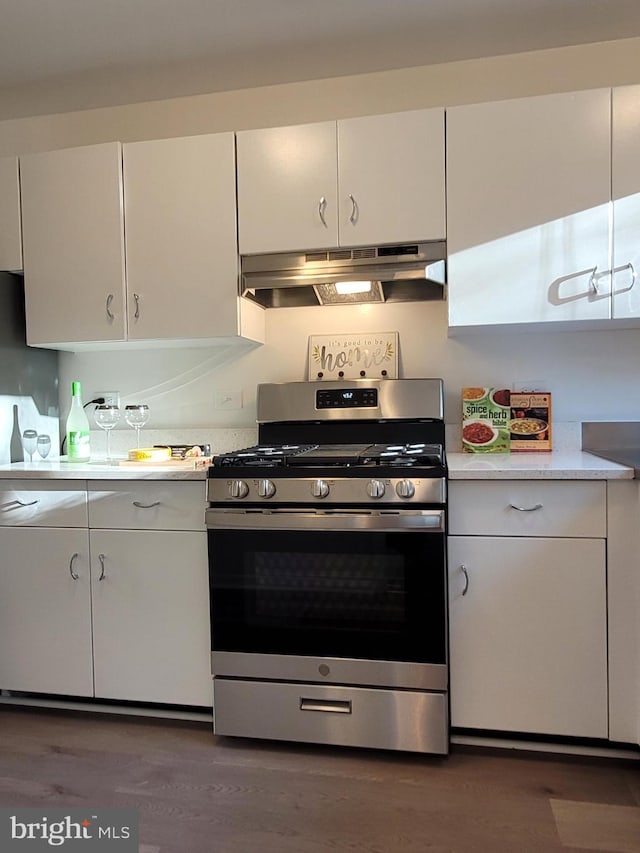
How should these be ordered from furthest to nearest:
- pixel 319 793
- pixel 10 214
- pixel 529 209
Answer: pixel 10 214
pixel 529 209
pixel 319 793

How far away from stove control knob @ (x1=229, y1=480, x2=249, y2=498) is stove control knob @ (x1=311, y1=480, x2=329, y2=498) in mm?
216

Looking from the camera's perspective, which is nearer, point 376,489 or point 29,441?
point 376,489

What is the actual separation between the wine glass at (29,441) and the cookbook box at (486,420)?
174cm

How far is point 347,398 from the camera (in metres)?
2.32

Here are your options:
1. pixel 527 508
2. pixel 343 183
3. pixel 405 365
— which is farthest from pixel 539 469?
pixel 343 183

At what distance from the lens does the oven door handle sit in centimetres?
172

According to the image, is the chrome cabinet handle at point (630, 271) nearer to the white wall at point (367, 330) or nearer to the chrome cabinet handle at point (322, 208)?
the white wall at point (367, 330)

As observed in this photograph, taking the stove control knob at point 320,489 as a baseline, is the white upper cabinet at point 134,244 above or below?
above

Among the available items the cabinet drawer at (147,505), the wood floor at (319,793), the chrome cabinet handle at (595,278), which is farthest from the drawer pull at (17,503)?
the chrome cabinet handle at (595,278)

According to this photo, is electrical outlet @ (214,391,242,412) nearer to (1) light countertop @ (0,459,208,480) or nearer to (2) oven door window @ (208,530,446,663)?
(1) light countertop @ (0,459,208,480)

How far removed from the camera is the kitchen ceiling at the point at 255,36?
78.0 inches

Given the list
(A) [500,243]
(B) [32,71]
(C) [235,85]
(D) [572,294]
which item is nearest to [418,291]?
(A) [500,243]

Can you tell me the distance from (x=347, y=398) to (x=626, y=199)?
1.15 metres

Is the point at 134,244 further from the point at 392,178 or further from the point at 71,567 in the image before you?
the point at 71,567
